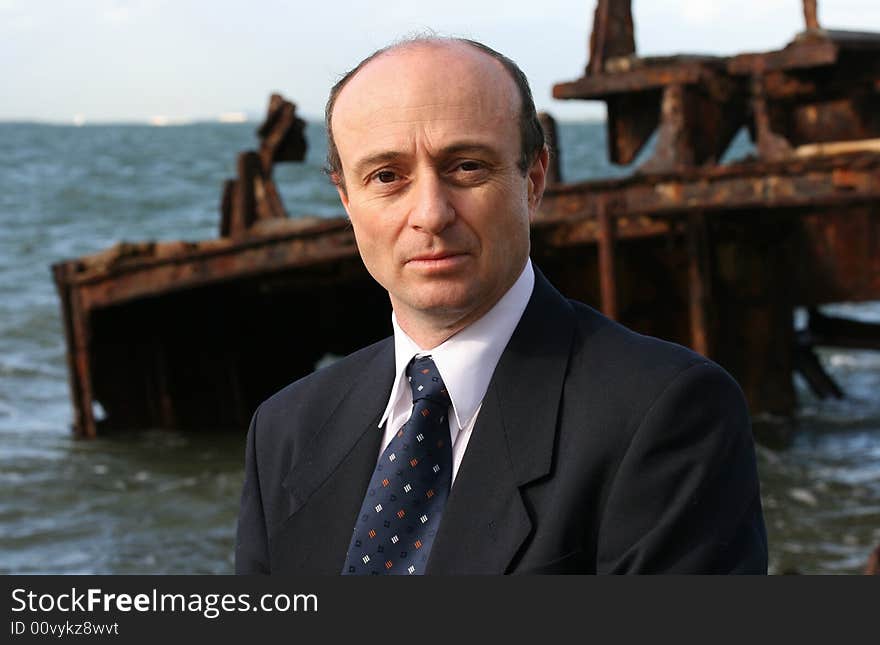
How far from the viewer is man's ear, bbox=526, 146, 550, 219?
2.04 m

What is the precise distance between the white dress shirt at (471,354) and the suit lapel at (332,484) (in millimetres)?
121

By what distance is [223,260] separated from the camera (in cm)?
1085

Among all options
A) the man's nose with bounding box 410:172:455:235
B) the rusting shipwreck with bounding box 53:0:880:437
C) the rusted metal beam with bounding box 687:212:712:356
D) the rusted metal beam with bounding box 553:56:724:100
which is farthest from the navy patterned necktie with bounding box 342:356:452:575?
the rusted metal beam with bounding box 553:56:724:100

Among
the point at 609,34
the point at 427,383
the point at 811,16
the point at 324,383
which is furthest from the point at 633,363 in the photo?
the point at 609,34

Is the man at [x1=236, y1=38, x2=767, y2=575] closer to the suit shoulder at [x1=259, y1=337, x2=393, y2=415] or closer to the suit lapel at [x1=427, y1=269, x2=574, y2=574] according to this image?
the suit lapel at [x1=427, y1=269, x2=574, y2=574]

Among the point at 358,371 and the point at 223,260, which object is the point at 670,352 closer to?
the point at 358,371

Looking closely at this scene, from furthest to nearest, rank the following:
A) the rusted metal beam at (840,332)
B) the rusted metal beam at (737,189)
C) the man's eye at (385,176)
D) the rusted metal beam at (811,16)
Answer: the rusted metal beam at (840,332) < the rusted metal beam at (811,16) < the rusted metal beam at (737,189) < the man's eye at (385,176)

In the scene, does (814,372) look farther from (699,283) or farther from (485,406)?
(485,406)

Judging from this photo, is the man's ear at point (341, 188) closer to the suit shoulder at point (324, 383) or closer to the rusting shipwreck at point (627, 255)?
the suit shoulder at point (324, 383)

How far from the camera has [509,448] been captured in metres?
1.97

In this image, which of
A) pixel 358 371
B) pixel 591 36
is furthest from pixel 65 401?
pixel 358 371

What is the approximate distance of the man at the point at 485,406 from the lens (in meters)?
1.84

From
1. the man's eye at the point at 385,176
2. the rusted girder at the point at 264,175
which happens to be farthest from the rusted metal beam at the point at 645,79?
the man's eye at the point at 385,176

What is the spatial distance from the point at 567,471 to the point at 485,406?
19 cm
